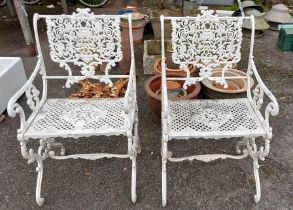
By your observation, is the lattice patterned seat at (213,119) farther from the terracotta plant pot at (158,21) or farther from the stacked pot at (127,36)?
the terracotta plant pot at (158,21)

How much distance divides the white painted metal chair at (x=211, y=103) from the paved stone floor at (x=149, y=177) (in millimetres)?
224

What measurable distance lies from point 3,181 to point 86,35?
154 cm

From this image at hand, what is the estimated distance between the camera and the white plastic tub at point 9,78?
3.30 m

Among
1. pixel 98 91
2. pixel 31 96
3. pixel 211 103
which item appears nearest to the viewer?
pixel 31 96

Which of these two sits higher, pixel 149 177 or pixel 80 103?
→ pixel 80 103

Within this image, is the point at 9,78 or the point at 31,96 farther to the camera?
the point at 9,78

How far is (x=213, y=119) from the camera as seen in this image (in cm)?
234

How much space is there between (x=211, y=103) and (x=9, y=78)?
2400mm

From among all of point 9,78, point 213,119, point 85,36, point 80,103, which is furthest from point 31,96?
point 213,119

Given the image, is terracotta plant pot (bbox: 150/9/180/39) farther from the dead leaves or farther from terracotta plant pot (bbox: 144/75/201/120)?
terracotta plant pot (bbox: 144/75/201/120)

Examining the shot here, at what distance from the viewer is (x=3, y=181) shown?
8.59ft

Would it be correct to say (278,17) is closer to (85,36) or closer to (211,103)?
(211,103)

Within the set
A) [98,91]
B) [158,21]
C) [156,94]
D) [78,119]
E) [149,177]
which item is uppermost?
[158,21]

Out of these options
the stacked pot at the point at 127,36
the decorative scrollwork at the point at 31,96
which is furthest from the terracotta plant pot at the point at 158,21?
the decorative scrollwork at the point at 31,96
